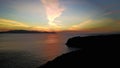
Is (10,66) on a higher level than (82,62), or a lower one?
lower

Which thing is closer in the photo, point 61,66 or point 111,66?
point 111,66

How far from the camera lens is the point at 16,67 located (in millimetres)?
33156

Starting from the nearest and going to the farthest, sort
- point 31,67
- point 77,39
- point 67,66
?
point 67,66, point 31,67, point 77,39

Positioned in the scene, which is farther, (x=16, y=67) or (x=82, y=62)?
(x=16, y=67)

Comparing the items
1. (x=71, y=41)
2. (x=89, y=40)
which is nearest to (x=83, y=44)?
(x=89, y=40)

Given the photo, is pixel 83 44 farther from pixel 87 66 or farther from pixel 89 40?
pixel 87 66

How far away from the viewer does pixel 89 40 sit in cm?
7894

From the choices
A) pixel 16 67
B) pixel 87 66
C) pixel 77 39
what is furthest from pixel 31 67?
pixel 77 39

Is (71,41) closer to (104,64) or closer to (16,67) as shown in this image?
(16,67)

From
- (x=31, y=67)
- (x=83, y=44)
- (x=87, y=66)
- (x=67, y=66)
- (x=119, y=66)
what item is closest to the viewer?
(x=119, y=66)

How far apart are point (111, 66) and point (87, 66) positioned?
92.4 inches

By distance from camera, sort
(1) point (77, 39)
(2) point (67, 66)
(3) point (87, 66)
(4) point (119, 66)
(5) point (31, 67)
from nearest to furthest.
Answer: (4) point (119, 66), (3) point (87, 66), (2) point (67, 66), (5) point (31, 67), (1) point (77, 39)

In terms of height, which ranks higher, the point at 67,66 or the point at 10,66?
the point at 67,66

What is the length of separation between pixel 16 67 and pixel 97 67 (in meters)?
21.6
